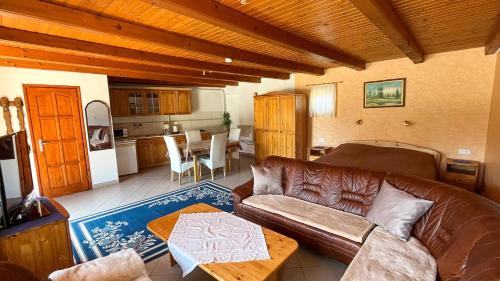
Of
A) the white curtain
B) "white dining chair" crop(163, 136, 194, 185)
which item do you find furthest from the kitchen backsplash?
the white curtain

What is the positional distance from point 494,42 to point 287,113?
133 inches

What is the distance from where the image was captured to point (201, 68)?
13.1 feet

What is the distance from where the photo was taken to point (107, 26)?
6.88 feet

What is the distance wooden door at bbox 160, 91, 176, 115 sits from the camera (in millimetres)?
6633

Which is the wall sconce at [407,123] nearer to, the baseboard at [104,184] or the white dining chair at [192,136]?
the white dining chair at [192,136]

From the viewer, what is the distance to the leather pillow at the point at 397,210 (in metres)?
1.93

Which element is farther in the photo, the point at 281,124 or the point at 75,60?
the point at 281,124

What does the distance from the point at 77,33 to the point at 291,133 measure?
13.6 feet

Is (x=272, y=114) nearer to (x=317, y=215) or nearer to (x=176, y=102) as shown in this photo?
(x=176, y=102)

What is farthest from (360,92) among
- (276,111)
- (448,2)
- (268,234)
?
(268,234)

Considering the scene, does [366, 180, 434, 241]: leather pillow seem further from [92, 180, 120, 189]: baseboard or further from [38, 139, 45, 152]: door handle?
[38, 139, 45, 152]: door handle

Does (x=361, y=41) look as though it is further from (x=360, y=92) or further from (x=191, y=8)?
(x=191, y=8)

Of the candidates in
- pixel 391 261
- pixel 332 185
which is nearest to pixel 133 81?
pixel 332 185

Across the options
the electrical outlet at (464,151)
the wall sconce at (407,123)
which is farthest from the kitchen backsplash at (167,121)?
the electrical outlet at (464,151)
